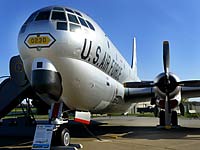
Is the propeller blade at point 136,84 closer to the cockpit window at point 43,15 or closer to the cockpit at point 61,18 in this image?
the cockpit at point 61,18

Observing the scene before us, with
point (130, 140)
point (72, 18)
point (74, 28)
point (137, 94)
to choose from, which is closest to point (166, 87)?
point (137, 94)

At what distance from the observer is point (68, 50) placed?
343 inches

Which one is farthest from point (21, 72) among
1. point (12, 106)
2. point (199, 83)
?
point (199, 83)

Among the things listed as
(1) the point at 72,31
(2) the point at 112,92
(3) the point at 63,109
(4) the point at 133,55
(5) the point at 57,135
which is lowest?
(5) the point at 57,135

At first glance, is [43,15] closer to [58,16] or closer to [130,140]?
[58,16]

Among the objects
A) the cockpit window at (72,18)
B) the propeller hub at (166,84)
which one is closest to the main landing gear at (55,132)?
the cockpit window at (72,18)

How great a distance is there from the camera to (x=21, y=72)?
13969 mm

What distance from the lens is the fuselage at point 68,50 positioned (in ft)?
28.0

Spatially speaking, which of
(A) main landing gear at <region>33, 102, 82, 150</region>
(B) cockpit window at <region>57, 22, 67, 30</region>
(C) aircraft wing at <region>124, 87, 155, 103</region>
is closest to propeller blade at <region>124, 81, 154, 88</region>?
(C) aircraft wing at <region>124, 87, 155, 103</region>

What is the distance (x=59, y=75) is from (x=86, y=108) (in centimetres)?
221

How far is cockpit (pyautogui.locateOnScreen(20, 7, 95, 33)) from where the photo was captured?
29.4ft

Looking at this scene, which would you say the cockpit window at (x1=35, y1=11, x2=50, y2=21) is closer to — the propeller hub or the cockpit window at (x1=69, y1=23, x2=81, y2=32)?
the cockpit window at (x1=69, y1=23, x2=81, y2=32)

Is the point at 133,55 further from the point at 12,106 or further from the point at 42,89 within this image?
the point at 42,89

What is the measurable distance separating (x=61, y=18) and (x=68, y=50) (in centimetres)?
116
